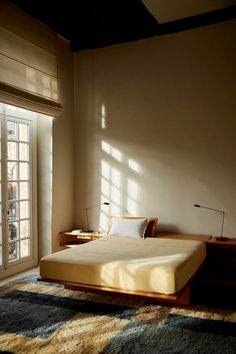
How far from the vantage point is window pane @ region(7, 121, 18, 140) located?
4.37 metres

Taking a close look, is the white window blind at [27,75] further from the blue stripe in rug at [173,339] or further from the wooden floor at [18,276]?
the blue stripe in rug at [173,339]

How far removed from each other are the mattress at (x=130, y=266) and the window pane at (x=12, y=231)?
3.78 ft

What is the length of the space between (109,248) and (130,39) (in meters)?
3.07

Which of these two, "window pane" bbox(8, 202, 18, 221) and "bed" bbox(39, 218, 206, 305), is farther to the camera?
"window pane" bbox(8, 202, 18, 221)

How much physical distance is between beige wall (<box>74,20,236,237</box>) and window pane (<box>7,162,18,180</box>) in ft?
3.60

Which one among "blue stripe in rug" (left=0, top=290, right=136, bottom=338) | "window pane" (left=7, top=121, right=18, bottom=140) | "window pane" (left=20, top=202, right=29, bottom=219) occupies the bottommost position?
"blue stripe in rug" (left=0, top=290, right=136, bottom=338)

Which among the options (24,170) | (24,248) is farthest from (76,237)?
(24,170)

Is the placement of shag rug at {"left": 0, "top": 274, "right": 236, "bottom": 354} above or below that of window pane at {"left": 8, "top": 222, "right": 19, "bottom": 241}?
below

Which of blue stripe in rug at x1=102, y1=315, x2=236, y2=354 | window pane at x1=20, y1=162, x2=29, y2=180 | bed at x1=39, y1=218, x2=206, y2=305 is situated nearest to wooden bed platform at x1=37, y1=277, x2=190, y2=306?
bed at x1=39, y1=218, x2=206, y2=305

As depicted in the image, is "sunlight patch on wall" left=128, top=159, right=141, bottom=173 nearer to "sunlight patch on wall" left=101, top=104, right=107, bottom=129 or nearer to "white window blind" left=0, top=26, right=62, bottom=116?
"sunlight patch on wall" left=101, top=104, right=107, bottom=129

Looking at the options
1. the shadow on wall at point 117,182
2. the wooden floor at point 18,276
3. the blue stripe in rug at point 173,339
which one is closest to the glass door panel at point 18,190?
the wooden floor at point 18,276

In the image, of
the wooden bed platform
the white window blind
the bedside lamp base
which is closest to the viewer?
the wooden bed platform

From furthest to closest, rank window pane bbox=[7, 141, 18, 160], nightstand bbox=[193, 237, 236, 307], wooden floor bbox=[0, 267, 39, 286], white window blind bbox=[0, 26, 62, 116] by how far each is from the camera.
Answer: window pane bbox=[7, 141, 18, 160], wooden floor bbox=[0, 267, 39, 286], white window blind bbox=[0, 26, 62, 116], nightstand bbox=[193, 237, 236, 307]

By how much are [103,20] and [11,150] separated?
84.2 inches
